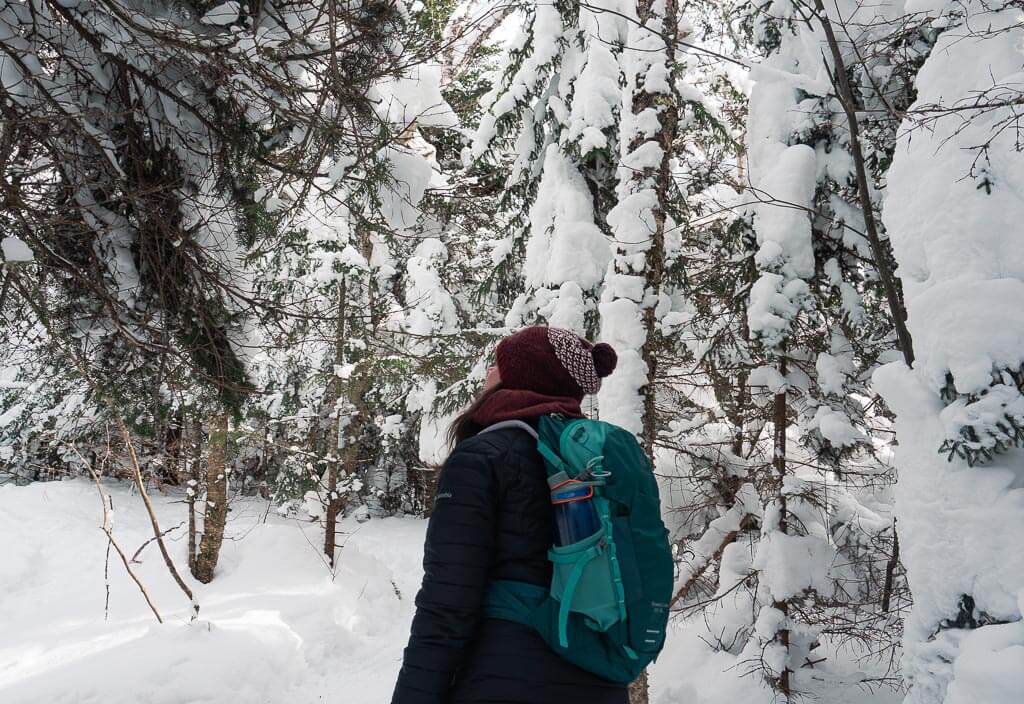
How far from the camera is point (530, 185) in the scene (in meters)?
7.37

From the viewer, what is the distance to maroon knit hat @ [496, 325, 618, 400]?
67.9 inches

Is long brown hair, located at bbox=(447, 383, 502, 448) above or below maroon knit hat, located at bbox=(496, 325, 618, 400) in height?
below

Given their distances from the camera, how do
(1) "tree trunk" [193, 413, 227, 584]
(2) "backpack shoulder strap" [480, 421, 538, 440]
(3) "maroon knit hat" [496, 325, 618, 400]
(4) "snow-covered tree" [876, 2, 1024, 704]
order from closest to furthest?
(2) "backpack shoulder strap" [480, 421, 538, 440] → (3) "maroon knit hat" [496, 325, 618, 400] → (4) "snow-covered tree" [876, 2, 1024, 704] → (1) "tree trunk" [193, 413, 227, 584]

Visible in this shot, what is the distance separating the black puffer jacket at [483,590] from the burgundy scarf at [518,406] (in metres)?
0.12

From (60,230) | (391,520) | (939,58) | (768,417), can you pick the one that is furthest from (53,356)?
(391,520)

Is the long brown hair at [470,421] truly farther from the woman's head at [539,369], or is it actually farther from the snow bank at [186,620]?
the snow bank at [186,620]

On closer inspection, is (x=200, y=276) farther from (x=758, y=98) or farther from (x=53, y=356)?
(x=758, y=98)

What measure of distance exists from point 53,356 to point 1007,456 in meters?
4.87

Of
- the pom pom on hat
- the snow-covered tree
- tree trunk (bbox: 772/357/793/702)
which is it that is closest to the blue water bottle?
the pom pom on hat

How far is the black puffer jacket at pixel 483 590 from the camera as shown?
4.69 ft

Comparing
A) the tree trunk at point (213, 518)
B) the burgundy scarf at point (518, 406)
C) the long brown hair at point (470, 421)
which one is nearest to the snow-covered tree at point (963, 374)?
the burgundy scarf at point (518, 406)

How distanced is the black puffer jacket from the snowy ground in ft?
18.1

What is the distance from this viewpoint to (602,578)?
1.45 metres

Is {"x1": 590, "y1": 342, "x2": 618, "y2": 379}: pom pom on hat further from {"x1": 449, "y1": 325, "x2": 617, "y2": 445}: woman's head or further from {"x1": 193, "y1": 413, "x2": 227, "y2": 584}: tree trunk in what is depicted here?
{"x1": 193, "y1": 413, "x2": 227, "y2": 584}: tree trunk
